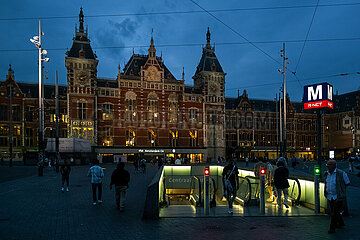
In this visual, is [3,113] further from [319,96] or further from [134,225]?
[319,96]

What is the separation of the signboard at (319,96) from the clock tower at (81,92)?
40541mm

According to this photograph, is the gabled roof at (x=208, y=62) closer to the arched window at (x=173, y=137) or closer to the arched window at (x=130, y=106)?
the arched window at (x=173, y=137)

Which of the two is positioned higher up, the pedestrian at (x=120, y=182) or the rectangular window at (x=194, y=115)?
the rectangular window at (x=194, y=115)

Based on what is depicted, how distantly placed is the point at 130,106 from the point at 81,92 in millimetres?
8124

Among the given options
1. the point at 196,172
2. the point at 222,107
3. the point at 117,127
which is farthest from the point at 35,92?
the point at 196,172

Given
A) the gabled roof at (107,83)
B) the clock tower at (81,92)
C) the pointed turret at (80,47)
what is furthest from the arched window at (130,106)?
the pointed turret at (80,47)

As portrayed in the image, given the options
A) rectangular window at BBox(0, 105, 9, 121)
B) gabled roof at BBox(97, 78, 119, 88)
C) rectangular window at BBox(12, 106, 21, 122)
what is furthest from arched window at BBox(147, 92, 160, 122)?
rectangular window at BBox(0, 105, 9, 121)

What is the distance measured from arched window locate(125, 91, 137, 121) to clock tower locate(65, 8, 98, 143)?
17.0 feet

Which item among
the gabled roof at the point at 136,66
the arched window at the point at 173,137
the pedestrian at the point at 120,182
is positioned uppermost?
the gabled roof at the point at 136,66

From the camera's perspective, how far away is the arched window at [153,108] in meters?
53.1

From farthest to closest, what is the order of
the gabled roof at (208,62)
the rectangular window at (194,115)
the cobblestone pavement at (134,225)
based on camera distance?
the gabled roof at (208,62) < the rectangular window at (194,115) < the cobblestone pavement at (134,225)

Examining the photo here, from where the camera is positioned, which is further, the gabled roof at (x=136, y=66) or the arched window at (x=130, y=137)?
the gabled roof at (x=136, y=66)

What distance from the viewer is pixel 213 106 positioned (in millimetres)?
56812

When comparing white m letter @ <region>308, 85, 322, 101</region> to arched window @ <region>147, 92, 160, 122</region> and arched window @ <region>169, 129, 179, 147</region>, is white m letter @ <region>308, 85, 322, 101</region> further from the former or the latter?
arched window @ <region>169, 129, 179, 147</region>
